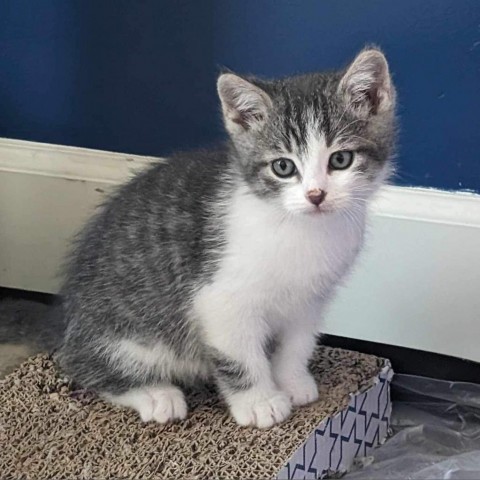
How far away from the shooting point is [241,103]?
1503 millimetres

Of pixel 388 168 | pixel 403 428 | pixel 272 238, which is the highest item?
pixel 388 168

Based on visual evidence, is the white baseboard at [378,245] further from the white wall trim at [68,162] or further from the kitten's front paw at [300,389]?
the kitten's front paw at [300,389]

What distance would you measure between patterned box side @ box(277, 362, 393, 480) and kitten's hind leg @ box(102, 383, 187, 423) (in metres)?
0.25

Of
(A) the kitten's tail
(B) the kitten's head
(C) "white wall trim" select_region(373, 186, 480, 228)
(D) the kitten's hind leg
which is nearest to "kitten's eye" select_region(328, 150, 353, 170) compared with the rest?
(B) the kitten's head

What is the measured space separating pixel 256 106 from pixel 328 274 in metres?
0.32

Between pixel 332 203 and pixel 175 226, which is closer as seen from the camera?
pixel 332 203

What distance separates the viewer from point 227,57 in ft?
6.63

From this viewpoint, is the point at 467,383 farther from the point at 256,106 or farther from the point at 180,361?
the point at 256,106

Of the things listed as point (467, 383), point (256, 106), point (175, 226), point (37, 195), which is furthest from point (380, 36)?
point (37, 195)

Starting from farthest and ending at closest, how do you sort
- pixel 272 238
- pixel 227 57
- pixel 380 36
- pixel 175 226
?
pixel 227 57, pixel 380 36, pixel 175 226, pixel 272 238

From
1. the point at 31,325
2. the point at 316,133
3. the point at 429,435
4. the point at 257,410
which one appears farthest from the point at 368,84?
the point at 31,325

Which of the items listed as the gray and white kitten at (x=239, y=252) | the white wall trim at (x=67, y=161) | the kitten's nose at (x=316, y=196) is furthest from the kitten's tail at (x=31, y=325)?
the kitten's nose at (x=316, y=196)

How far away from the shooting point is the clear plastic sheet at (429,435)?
1622 millimetres

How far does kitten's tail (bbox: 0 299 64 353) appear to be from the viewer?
1.87 metres
